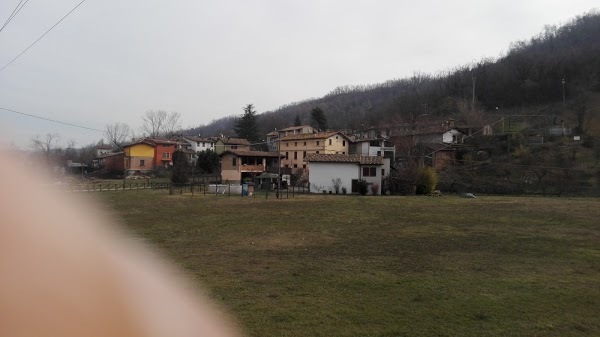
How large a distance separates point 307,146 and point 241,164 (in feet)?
30.0

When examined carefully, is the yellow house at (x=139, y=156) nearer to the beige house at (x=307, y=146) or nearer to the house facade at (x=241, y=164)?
the house facade at (x=241, y=164)

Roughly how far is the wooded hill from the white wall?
3222 cm

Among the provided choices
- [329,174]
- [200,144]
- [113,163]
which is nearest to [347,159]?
[329,174]

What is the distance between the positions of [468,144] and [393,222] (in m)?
36.9

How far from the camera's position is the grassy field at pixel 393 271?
5613mm

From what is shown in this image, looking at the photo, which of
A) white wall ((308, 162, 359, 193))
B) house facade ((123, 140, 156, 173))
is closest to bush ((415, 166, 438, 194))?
white wall ((308, 162, 359, 193))

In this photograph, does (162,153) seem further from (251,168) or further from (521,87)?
(521,87)

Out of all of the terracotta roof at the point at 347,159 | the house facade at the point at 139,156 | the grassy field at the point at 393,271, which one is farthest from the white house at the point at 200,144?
the grassy field at the point at 393,271

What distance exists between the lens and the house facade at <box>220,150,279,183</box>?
45719mm

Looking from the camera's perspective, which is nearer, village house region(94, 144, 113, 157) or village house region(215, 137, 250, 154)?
village house region(215, 137, 250, 154)

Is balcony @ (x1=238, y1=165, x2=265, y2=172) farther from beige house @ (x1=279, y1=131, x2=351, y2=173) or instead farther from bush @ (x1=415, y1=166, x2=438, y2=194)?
bush @ (x1=415, y1=166, x2=438, y2=194)

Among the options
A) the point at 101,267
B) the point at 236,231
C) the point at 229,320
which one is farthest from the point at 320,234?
the point at 101,267

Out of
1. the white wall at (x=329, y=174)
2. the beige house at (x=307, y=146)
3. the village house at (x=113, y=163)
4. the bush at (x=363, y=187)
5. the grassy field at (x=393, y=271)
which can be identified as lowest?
the grassy field at (x=393, y=271)

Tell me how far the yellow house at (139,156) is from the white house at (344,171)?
30258 mm
